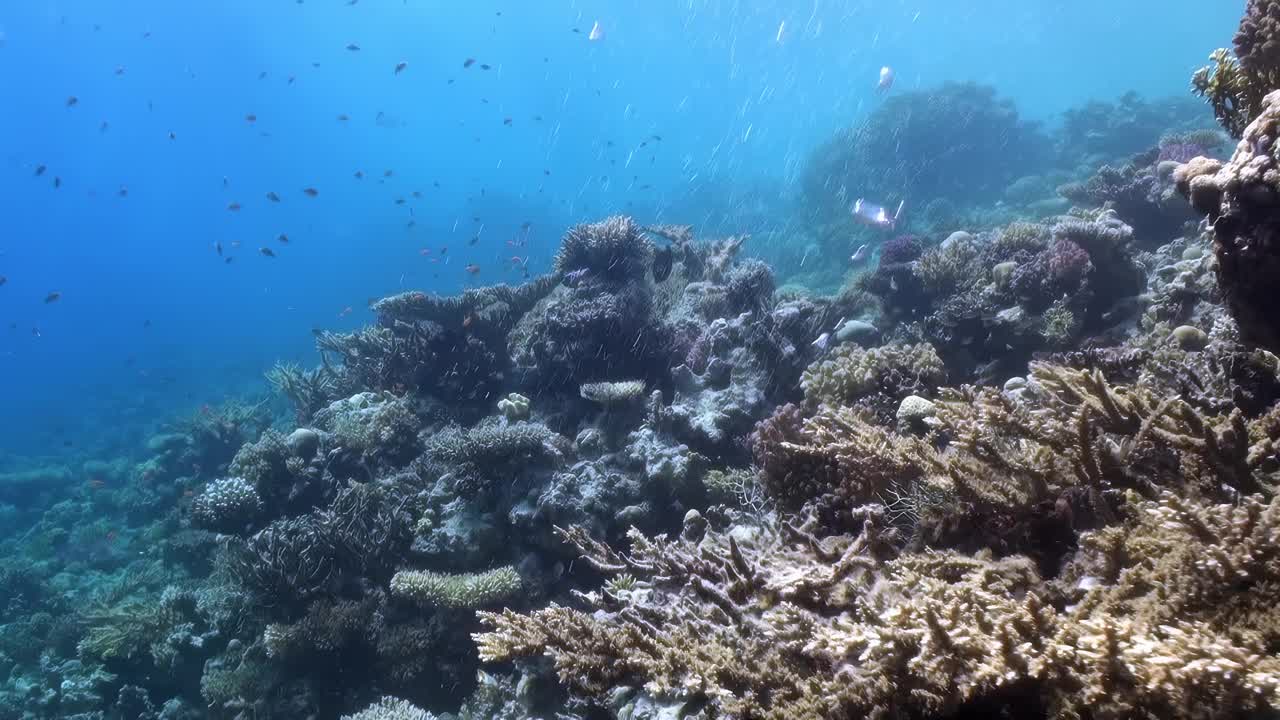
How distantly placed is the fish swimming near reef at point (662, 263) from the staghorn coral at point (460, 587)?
20.5 ft

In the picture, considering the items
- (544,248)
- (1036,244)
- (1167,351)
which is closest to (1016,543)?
(1167,351)

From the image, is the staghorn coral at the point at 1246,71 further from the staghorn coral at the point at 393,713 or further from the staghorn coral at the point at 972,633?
the staghorn coral at the point at 393,713

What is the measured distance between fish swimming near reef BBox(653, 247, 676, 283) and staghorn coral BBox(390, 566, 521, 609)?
6256 millimetres

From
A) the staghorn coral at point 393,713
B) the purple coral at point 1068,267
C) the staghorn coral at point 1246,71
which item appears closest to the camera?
the staghorn coral at point 1246,71

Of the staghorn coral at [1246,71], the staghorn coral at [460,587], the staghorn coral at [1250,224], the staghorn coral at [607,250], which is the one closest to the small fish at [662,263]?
the staghorn coral at [607,250]

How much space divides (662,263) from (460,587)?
6.87 m

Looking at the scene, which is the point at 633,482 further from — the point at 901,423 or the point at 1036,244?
the point at 1036,244

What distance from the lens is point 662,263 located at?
36.3ft

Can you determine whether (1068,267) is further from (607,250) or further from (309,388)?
(309,388)

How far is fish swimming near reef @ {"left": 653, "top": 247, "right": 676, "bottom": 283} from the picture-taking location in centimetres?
1095

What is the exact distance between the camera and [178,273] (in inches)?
3856

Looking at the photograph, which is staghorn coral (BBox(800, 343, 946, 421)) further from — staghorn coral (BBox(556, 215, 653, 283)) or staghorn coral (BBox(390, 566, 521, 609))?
staghorn coral (BBox(556, 215, 653, 283))

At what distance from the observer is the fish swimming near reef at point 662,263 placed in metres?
10.9

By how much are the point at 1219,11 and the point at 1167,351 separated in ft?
676
